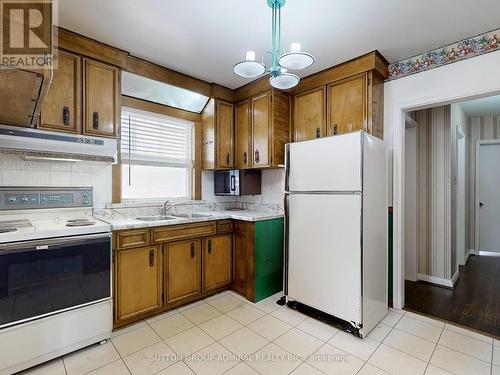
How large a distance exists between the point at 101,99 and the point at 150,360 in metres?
2.22

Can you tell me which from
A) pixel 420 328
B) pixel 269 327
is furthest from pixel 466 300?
pixel 269 327

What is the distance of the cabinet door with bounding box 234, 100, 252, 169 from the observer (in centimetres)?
328

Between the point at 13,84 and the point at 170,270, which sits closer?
the point at 13,84

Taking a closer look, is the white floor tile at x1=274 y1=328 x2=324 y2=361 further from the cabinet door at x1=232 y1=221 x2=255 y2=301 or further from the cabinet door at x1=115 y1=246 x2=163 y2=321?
the cabinet door at x1=115 y1=246 x2=163 y2=321

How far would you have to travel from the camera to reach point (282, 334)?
7.13 ft

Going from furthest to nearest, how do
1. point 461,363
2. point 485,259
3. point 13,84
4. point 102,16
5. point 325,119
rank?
point 485,259
point 325,119
point 102,16
point 461,363
point 13,84

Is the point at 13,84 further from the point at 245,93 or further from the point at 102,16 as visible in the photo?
the point at 245,93

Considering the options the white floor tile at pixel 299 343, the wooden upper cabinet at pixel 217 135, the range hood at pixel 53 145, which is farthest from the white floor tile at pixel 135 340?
the wooden upper cabinet at pixel 217 135

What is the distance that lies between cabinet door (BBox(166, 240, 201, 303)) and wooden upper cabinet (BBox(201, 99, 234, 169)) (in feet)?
3.64

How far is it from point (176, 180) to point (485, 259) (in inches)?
208

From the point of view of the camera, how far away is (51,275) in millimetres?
1788

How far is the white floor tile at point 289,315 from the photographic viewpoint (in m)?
2.38

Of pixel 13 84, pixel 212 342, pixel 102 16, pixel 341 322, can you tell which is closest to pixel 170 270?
pixel 212 342

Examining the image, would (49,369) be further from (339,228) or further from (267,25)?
(267,25)
